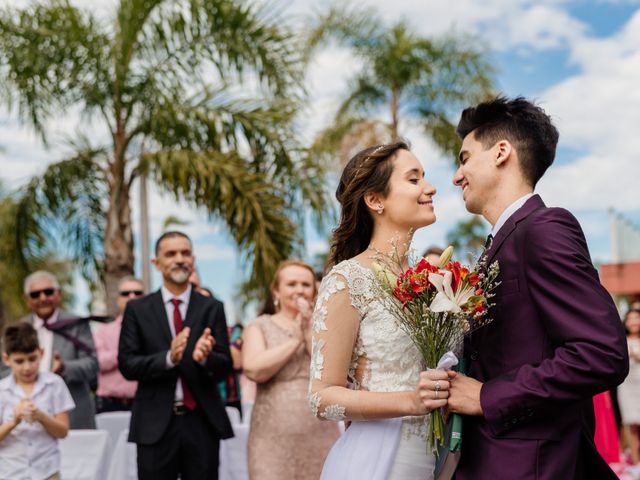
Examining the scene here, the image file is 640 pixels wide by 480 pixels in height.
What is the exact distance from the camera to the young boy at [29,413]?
5.48 meters

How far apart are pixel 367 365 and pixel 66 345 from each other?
4.74 metres

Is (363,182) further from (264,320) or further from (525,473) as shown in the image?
(264,320)

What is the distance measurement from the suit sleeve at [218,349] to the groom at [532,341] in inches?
121

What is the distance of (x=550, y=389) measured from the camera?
2.55m

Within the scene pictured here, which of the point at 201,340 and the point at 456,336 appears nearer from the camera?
the point at 456,336

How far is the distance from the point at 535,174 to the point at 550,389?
0.81 meters

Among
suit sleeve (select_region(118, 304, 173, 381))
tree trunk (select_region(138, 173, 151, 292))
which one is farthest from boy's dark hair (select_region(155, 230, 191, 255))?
tree trunk (select_region(138, 173, 151, 292))

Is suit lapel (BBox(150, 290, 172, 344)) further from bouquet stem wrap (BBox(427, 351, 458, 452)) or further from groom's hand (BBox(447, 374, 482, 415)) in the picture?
groom's hand (BBox(447, 374, 482, 415))

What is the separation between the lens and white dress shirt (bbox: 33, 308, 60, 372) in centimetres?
733

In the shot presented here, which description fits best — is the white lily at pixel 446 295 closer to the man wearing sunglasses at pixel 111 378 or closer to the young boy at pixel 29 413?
the young boy at pixel 29 413

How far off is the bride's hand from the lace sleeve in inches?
16.3

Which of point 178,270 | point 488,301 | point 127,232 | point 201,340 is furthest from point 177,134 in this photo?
point 488,301

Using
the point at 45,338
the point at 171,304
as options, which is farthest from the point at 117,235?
the point at 171,304

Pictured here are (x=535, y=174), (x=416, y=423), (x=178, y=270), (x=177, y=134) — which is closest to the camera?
(x=535, y=174)
